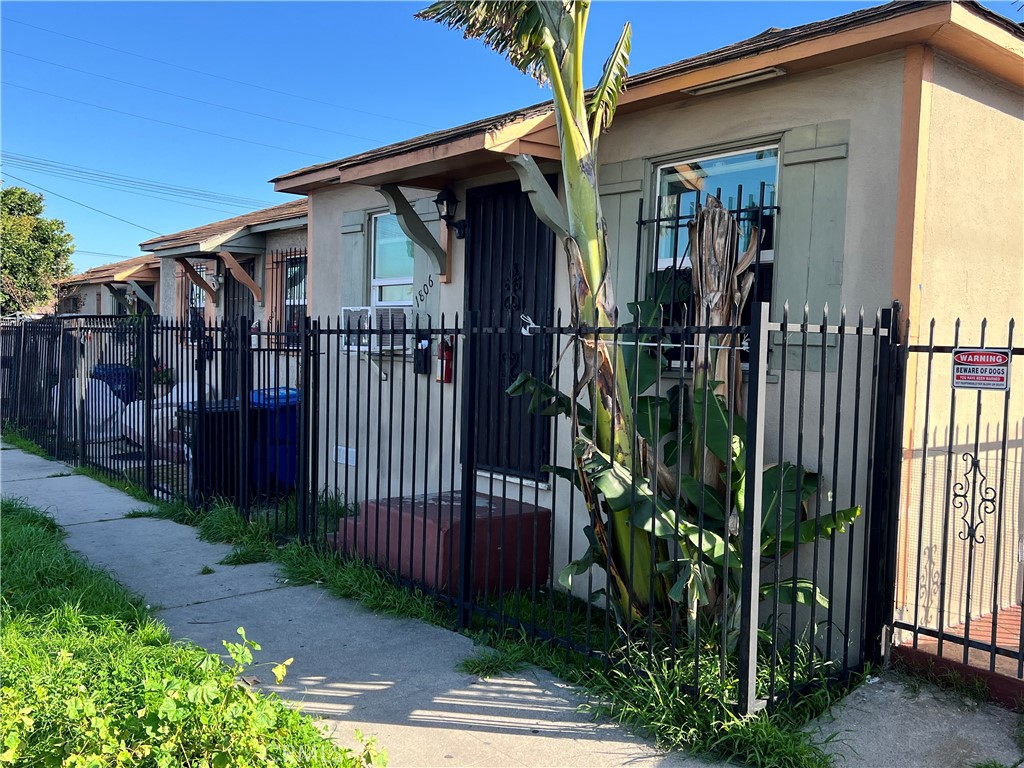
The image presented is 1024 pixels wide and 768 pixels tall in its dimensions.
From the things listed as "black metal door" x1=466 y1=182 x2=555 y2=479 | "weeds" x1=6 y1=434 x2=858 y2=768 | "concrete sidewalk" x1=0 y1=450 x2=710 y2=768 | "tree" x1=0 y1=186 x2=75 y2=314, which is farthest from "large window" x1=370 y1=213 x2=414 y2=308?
"tree" x1=0 y1=186 x2=75 y2=314

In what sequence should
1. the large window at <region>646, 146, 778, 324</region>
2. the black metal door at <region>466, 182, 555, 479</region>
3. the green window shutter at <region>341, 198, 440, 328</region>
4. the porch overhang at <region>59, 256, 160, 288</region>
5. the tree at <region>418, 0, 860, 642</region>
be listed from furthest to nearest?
the porch overhang at <region>59, 256, 160, 288</region> → the green window shutter at <region>341, 198, 440, 328</region> → the black metal door at <region>466, 182, 555, 479</region> → the large window at <region>646, 146, 778, 324</region> → the tree at <region>418, 0, 860, 642</region>

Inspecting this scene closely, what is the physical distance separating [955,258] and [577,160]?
7.37 feet

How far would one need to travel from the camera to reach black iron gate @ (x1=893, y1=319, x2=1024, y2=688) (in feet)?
14.3

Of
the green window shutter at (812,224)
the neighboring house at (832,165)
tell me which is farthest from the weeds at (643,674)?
the green window shutter at (812,224)

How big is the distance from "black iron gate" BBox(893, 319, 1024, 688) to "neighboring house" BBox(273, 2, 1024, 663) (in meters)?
0.07

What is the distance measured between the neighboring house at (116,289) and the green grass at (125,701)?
507 inches

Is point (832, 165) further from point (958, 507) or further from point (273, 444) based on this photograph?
point (273, 444)

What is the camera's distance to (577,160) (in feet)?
15.5

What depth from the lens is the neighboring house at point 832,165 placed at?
4.55m

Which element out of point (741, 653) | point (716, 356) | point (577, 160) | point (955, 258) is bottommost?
point (741, 653)

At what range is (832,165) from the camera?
485 cm

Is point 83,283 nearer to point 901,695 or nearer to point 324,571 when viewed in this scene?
point 324,571

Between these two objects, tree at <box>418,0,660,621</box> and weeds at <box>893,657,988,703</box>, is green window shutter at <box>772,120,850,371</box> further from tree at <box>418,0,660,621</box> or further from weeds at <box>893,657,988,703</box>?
weeds at <box>893,657,988,703</box>

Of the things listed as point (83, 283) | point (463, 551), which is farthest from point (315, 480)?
point (83, 283)
